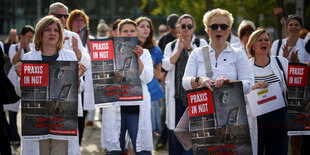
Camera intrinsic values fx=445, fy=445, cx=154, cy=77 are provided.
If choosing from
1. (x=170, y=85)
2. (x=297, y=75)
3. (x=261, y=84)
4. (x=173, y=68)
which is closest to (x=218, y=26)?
(x=261, y=84)

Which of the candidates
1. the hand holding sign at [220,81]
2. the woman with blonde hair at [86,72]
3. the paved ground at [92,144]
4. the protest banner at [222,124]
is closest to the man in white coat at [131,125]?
the woman with blonde hair at [86,72]

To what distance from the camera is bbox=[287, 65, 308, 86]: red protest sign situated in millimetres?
5719

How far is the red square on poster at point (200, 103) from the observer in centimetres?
436

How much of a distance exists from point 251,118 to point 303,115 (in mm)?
734

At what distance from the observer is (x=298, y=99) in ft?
18.8

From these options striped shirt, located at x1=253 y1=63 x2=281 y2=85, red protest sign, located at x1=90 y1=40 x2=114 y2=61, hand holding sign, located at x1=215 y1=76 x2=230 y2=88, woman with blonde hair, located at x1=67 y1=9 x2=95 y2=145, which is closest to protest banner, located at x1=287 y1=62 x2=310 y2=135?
striped shirt, located at x1=253 y1=63 x2=281 y2=85

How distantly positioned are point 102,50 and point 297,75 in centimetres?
256

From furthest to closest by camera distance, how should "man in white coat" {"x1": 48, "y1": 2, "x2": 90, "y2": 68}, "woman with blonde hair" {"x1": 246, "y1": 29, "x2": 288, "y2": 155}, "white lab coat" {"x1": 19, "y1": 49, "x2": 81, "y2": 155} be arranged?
1. "man in white coat" {"x1": 48, "y1": 2, "x2": 90, "y2": 68}
2. "woman with blonde hair" {"x1": 246, "y1": 29, "x2": 288, "y2": 155}
3. "white lab coat" {"x1": 19, "y1": 49, "x2": 81, "y2": 155}

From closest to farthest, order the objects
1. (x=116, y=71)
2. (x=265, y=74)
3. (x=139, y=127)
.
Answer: (x=265, y=74) < (x=116, y=71) < (x=139, y=127)

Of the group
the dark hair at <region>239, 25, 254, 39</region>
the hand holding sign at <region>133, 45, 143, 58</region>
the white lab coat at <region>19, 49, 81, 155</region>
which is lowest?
the white lab coat at <region>19, 49, 81, 155</region>

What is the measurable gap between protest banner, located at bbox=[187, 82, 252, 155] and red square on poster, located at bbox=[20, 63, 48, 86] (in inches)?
64.5

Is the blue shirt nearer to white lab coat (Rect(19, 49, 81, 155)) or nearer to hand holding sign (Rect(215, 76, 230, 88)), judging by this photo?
white lab coat (Rect(19, 49, 81, 155))

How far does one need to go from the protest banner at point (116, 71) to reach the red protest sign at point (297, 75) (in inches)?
76.6

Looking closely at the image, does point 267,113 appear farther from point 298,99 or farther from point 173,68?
point 173,68
